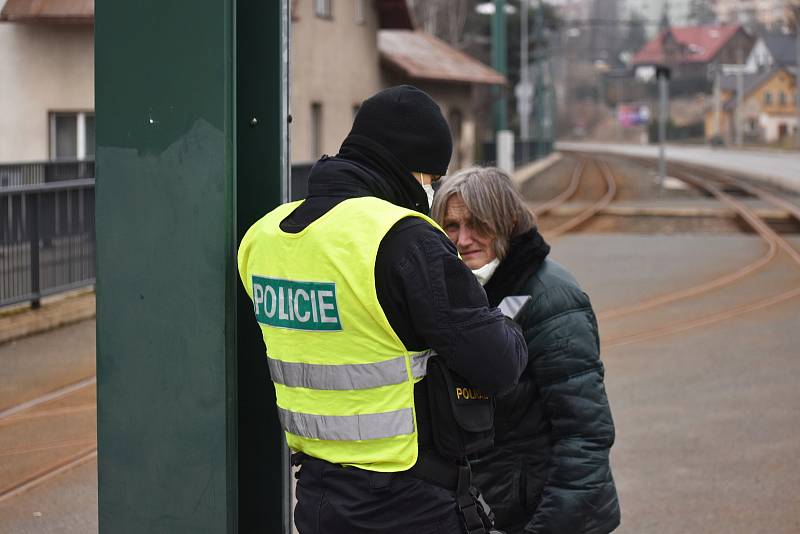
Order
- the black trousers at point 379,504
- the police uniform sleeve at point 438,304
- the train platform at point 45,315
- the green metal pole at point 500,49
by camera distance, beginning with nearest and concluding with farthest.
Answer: the police uniform sleeve at point 438,304
the black trousers at point 379,504
the train platform at point 45,315
the green metal pole at point 500,49

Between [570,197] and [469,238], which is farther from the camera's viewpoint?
[570,197]

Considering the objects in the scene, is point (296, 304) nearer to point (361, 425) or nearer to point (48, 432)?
point (361, 425)

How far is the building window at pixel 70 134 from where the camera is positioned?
22672 mm

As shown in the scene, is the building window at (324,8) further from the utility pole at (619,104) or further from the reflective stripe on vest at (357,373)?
the utility pole at (619,104)

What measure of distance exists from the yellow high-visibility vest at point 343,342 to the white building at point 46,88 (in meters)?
20.1

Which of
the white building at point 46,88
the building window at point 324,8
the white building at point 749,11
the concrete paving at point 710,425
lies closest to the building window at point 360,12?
the building window at point 324,8

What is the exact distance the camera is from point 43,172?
1791cm

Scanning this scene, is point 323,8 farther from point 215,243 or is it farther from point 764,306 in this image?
point 215,243

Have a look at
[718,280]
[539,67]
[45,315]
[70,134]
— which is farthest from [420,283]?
[539,67]

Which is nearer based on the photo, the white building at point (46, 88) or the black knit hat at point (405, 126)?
the black knit hat at point (405, 126)

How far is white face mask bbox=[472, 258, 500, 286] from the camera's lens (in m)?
3.45

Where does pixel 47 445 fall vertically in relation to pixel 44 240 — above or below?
below

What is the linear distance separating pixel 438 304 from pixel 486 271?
0.89 m

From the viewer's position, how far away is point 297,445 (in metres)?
2.82
